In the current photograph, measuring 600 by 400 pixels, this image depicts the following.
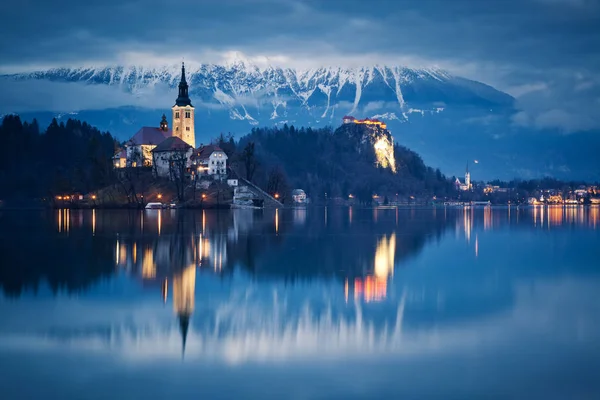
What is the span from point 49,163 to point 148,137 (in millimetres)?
37869

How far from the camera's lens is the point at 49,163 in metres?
188

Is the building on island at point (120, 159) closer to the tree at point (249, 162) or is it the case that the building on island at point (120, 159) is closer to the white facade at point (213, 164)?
the white facade at point (213, 164)

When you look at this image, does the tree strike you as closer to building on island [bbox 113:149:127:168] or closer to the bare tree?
the bare tree

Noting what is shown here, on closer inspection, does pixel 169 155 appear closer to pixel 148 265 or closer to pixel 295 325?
pixel 148 265

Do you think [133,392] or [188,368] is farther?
[188,368]

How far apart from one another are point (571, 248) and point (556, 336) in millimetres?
34020

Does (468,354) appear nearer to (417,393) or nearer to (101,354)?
(417,393)

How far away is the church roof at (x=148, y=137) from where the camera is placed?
163750 millimetres

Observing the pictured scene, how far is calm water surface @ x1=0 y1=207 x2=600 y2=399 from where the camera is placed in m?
17.6

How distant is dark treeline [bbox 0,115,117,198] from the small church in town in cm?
607

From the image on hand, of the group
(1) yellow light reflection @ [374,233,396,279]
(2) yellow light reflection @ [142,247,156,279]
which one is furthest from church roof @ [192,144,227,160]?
(2) yellow light reflection @ [142,247,156,279]

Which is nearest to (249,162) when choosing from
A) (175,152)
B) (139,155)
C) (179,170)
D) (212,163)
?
(212,163)

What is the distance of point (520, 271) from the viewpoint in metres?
40.5

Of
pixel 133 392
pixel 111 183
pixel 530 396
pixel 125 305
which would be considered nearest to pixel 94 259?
pixel 125 305
